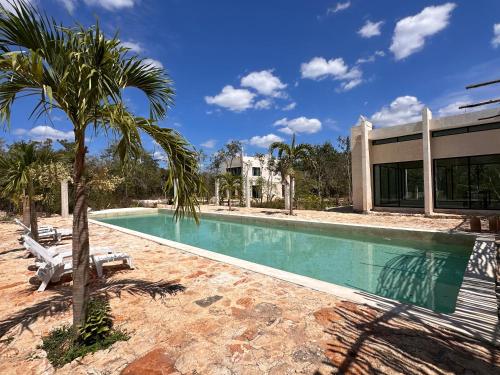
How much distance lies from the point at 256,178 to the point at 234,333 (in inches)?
999

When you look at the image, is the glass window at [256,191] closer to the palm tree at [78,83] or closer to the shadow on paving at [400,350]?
the shadow on paving at [400,350]

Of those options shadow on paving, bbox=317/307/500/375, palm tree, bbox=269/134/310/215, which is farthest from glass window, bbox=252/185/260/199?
shadow on paving, bbox=317/307/500/375

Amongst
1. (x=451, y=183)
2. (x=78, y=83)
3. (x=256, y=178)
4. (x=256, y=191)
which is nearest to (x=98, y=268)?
(x=78, y=83)

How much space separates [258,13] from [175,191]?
12424mm

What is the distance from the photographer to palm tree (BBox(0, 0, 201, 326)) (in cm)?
226

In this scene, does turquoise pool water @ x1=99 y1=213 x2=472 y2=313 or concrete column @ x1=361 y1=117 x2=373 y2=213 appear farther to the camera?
concrete column @ x1=361 y1=117 x2=373 y2=213

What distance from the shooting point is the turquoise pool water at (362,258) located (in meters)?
5.16

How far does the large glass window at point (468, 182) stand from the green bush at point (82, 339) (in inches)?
576

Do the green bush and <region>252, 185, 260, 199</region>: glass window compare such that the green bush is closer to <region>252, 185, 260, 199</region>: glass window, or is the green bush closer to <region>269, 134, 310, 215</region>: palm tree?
<region>269, 134, 310, 215</region>: palm tree

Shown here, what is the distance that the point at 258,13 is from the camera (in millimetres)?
12406

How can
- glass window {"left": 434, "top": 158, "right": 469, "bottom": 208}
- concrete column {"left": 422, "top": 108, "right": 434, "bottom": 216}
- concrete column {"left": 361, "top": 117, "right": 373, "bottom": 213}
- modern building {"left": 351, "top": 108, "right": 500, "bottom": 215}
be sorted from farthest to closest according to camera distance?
1. concrete column {"left": 361, "top": 117, "right": 373, "bottom": 213}
2. glass window {"left": 434, "top": 158, "right": 469, "bottom": 208}
3. concrete column {"left": 422, "top": 108, "right": 434, "bottom": 216}
4. modern building {"left": 351, "top": 108, "right": 500, "bottom": 215}

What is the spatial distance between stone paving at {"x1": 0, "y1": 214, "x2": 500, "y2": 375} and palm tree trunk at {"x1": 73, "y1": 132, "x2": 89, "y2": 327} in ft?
1.65

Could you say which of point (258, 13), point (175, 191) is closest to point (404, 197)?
point (258, 13)

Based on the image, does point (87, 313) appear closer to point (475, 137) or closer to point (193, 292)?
point (193, 292)
